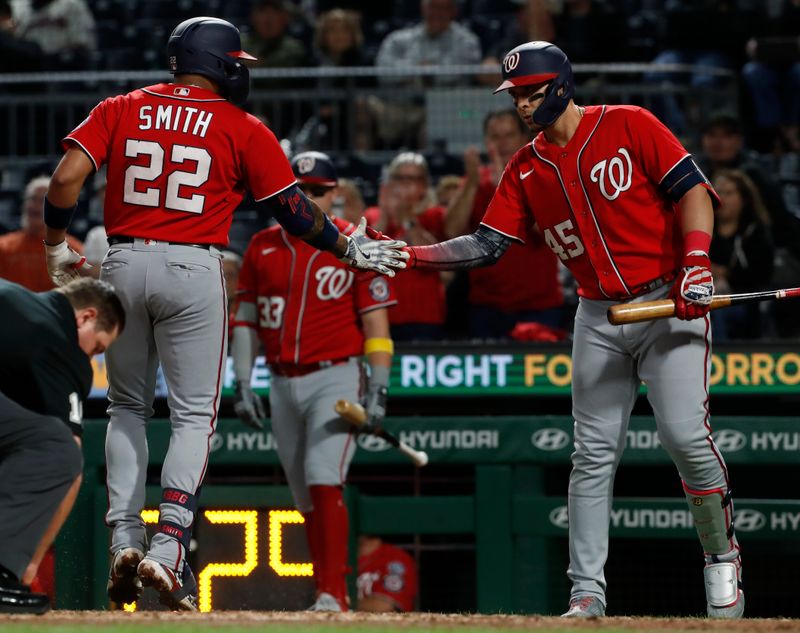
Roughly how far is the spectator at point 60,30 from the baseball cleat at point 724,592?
835 cm

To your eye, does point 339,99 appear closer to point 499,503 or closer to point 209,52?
point 499,503

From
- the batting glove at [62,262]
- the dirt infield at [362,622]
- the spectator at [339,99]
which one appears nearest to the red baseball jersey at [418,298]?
the batting glove at [62,262]

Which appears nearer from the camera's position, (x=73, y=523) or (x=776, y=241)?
(x=73, y=523)

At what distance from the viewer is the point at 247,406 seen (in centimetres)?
678

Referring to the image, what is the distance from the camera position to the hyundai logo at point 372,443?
7070mm

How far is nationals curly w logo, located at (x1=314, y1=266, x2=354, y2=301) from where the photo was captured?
22.6 ft

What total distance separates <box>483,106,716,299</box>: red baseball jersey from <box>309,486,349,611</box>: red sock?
1861 mm

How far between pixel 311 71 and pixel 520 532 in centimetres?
483

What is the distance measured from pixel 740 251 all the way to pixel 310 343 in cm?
272

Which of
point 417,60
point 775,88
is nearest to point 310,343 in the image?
point 417,60

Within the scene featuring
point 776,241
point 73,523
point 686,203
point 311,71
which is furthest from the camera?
point 311,71

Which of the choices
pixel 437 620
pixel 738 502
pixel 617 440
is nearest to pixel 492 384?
pixel 738 502

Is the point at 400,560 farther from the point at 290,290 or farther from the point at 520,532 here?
the point at 290,290

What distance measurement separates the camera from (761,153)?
10719mm
